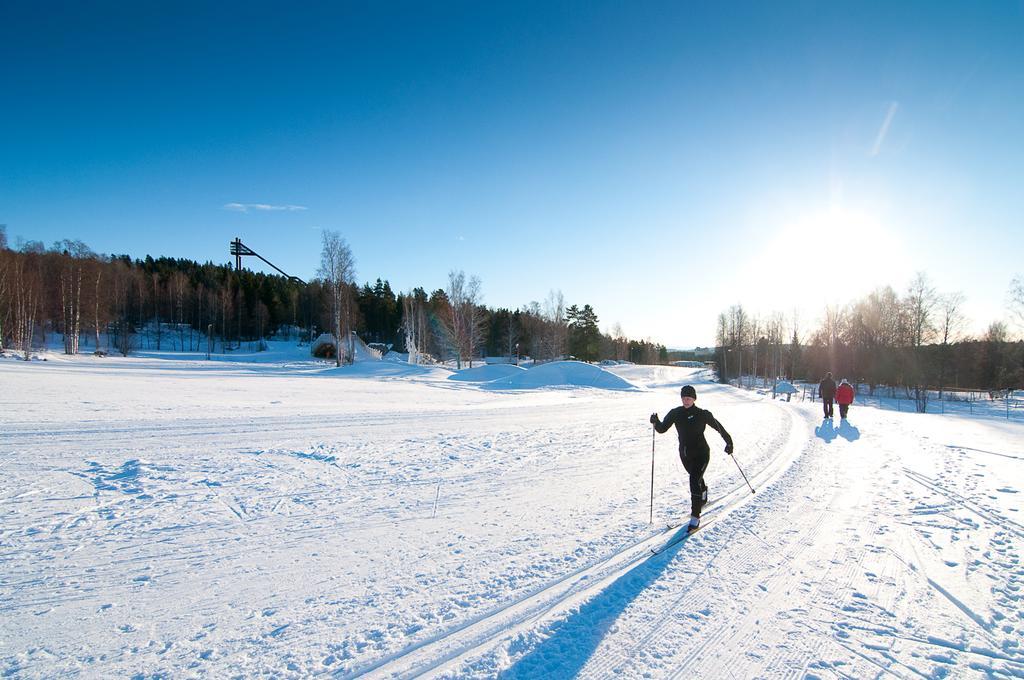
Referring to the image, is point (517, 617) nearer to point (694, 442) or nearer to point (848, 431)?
point (694, 442)

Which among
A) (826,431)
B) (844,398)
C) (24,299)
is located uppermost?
(24,299)

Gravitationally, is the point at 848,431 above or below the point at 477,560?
below

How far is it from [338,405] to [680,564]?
43.1 ft

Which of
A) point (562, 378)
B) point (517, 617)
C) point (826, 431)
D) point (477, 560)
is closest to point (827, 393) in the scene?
point (826, 431)

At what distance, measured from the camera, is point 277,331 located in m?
71.7

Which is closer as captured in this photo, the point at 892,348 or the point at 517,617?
the point at 517,617

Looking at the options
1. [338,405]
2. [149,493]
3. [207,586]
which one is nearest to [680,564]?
[207,586]

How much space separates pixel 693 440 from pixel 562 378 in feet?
79.5

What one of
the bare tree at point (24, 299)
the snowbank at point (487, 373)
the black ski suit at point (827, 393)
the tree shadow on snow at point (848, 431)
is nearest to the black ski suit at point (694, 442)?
the tree shadow on snow at point (848, 431)

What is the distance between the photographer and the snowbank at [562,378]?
2811cm

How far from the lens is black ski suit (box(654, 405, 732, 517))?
5.65m

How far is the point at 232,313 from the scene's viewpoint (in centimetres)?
6188

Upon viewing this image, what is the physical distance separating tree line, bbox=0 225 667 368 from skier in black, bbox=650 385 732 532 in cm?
3389

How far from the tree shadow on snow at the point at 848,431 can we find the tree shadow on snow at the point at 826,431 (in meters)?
0.20
